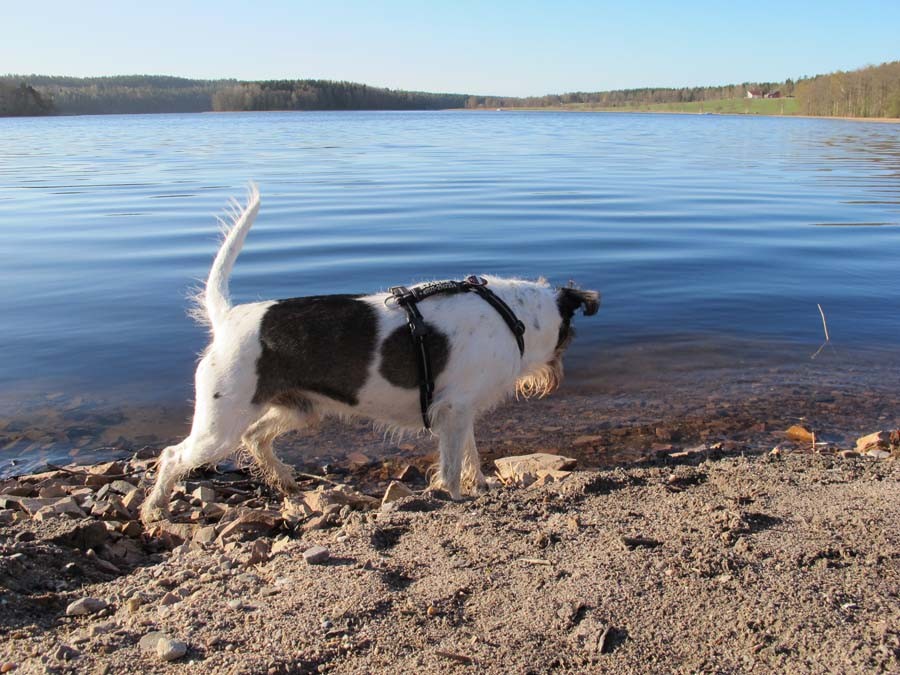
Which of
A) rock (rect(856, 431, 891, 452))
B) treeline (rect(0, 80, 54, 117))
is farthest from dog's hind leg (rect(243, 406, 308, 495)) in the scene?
treeline (rect(0, 80, 54, 117))

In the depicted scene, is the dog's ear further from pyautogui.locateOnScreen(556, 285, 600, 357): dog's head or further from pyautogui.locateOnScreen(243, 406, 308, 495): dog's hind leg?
pyautogui.locateOnScreen(243, 406, 308, 495): dog's hind leg

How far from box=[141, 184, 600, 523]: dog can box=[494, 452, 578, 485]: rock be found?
0.53 meters

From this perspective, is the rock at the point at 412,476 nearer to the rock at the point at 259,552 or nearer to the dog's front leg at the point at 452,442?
the dog's front leg at the point at 452,442

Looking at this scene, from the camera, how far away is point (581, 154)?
3719cm

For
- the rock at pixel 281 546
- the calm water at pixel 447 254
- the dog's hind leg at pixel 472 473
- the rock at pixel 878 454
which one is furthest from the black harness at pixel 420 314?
the calm water at pixel 447 254

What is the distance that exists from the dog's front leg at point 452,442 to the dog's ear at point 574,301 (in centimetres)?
112

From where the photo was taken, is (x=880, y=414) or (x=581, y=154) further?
(x=581, y=154)

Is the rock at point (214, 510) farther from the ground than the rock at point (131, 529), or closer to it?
closer to it

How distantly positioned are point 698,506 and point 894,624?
4.36 ft

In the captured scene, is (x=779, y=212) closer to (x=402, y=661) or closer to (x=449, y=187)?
(x=449, y=187)

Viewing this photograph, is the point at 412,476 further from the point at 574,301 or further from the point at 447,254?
the point at 447,254

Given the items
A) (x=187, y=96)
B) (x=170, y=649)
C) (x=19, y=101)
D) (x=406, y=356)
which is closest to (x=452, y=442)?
(x=406, y=356)

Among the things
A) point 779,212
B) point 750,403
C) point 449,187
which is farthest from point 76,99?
point 750,403

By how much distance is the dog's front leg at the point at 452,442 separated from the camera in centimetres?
513
